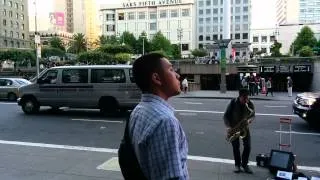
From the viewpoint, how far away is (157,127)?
6.94 feet

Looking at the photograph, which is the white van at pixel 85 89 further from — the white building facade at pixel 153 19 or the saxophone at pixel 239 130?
the white building facade at pixel 153 19

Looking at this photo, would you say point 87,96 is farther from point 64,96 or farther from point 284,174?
point 284,174

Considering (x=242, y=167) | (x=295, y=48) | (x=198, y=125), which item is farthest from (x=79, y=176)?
(x=295, y=48)

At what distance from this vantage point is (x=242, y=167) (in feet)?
25.5

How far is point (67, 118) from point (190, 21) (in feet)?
442

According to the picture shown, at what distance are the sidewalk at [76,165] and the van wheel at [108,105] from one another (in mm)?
5374

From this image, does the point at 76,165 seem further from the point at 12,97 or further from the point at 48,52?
the point at 48,52

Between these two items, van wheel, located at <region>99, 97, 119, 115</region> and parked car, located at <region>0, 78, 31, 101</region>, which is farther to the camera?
parked car, located at <region>0, 78, 31, 101</region>

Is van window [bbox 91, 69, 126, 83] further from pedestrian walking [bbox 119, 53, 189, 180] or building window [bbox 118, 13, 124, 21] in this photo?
building window [bbox 118, 13, 124, 21]

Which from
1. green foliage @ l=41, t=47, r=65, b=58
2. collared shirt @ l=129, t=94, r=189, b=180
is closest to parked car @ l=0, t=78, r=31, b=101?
collared shirt @ l=129, t=94, r=189, b=180

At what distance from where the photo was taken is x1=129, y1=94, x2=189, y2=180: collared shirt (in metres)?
2.10

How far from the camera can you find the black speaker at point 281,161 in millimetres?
7129

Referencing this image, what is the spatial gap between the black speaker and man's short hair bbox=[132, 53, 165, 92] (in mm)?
5372

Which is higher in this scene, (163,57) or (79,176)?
(163,57)
